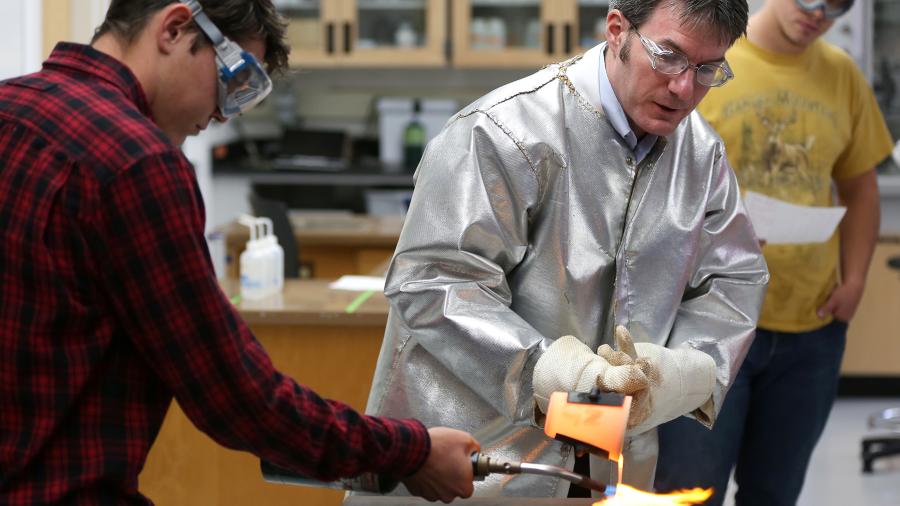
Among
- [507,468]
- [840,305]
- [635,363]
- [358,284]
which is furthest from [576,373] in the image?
[358,284]

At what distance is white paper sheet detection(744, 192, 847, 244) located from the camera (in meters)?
2.19

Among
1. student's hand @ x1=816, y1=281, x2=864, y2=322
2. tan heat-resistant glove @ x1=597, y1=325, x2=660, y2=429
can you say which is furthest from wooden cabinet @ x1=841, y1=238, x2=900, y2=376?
tan heat-resistant glove @ x1=597, y1=325, x2=660, y2=429

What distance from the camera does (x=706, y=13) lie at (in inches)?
59.1

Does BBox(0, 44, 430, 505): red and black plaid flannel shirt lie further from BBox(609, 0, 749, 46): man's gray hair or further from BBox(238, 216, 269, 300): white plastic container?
BBox(238, 216, 269, 300): white plastic container

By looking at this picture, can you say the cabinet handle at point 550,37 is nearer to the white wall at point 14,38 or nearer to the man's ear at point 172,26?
the white wall at point 14,38

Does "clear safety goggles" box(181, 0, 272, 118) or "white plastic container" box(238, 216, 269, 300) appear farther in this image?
"white plastic container" box(238, 216, 269, 300)

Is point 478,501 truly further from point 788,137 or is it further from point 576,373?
point 788,137

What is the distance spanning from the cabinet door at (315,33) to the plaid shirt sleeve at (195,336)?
470 centimetres

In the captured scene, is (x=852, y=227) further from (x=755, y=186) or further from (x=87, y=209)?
(x=87, y=209)

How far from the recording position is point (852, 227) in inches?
96.0

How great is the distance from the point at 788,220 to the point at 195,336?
4.84 feet

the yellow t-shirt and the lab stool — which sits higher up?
the yellow t-shirt

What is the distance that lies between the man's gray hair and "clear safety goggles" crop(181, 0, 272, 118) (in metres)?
0.55

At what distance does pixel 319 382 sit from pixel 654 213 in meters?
1.41
